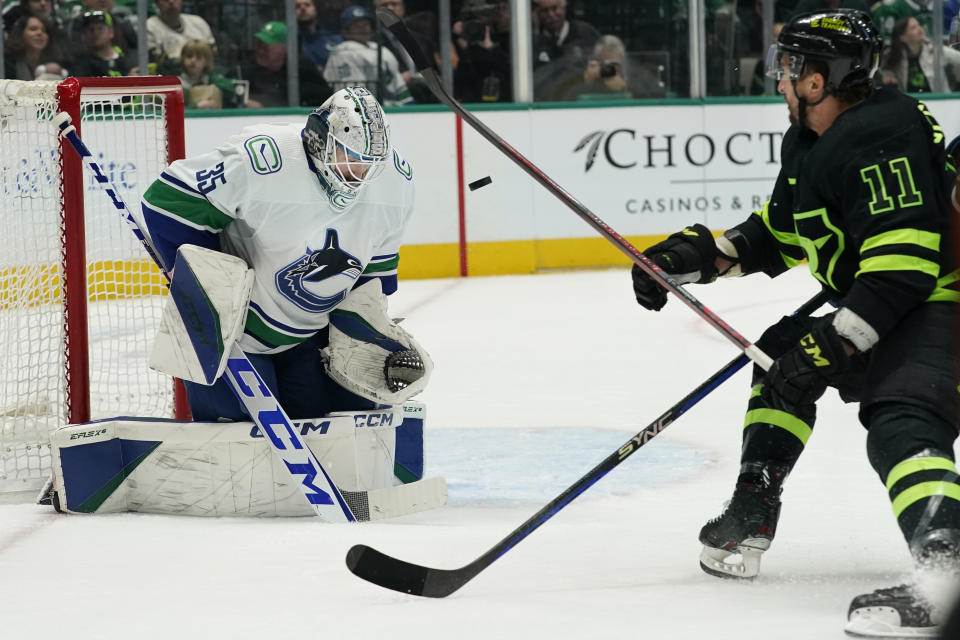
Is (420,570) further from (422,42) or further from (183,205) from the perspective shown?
(422,42)

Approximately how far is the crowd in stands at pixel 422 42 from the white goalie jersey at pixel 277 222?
4108 mm

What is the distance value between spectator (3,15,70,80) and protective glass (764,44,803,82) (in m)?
5.07

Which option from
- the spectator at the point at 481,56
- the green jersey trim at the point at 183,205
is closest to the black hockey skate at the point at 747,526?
the green jersey trim at the point at 183,205

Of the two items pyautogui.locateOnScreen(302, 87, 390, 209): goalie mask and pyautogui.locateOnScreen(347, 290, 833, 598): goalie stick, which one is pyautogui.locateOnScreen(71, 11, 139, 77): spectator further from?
pyautogui.locateOnScreen(347, 290, 833, 598): goalie stick

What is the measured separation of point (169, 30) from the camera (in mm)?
6766

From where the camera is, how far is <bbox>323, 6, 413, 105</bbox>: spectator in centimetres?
706

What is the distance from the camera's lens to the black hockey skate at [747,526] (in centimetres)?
210

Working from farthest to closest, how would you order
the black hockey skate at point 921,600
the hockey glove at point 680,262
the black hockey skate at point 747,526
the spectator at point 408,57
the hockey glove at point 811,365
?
the spectator at point 408,57 → the hockey glove at point 680,262 → the black hockey skate at point 747,526 → the hockey glove at point 811,365 → the black hockey skate at point 921,600

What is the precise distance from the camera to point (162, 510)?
8.93 feet

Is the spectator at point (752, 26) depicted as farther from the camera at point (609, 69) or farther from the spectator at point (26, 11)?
the spectator at point (26, 11)

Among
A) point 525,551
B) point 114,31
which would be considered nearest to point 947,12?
point 114,31

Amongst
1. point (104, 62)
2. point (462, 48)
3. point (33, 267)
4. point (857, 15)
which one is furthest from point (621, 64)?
point (857, 15)

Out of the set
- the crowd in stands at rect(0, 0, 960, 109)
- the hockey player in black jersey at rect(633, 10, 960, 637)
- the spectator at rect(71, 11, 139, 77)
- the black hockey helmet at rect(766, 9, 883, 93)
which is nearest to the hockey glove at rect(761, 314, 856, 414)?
the hockey player in black jersey at rect(633, 10, 960, 637)

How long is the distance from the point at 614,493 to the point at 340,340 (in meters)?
0.68
